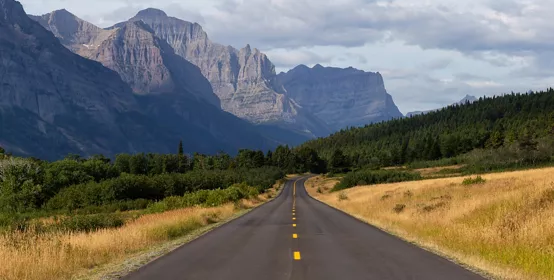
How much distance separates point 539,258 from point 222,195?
42.7 m

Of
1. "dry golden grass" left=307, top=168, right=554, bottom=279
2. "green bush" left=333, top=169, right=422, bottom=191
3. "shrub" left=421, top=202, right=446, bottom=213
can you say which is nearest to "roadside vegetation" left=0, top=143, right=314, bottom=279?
"dry golden grass" left=307, top=168, right=554, bottom=279

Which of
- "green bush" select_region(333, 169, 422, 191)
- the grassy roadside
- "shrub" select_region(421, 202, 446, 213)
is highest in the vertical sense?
the grassy roadside

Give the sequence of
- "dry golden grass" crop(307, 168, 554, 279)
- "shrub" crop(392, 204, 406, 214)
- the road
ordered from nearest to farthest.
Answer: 1. the road
2. "dry golden grass" crop(307, 168, 554, 279)
3. "shrub" crop(392, 204, 406, 214)

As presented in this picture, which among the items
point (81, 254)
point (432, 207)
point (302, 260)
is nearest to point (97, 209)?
point (432, 207)

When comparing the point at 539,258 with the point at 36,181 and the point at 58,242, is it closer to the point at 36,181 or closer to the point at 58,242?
the point at 58,242

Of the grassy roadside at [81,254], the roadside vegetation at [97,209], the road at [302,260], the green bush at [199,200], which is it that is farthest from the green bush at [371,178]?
the grassy roadside at [81,254]

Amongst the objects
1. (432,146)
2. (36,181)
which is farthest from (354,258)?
(432,146)

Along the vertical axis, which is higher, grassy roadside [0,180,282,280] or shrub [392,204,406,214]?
grassy roadside [0,180,282,280]

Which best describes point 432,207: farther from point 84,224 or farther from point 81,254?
point 81,254

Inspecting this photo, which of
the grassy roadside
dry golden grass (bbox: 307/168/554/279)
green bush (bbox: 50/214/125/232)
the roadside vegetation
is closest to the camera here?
the grassy roadside

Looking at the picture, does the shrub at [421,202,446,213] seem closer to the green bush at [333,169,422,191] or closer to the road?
the road

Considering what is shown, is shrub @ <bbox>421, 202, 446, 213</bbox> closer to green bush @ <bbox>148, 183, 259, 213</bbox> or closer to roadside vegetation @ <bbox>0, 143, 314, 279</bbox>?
roadside vegetation @ <bbox>0, 143, 314, 279</bbox>

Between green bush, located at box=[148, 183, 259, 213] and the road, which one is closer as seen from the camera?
the road

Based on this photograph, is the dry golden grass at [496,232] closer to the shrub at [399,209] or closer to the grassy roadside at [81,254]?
the shrub at [399,209]
